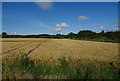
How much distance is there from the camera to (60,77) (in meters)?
4.82

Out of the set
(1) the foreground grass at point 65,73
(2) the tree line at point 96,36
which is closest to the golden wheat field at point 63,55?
(1) the foreground grass at point 65,73

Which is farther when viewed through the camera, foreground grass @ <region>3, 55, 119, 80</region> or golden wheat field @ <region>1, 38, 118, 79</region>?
golden wheat field @ <region>1, 38, 118, 79</region>

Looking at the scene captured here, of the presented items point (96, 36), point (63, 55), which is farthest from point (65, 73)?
point (96, 36)

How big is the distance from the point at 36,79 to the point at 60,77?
717 millimetres

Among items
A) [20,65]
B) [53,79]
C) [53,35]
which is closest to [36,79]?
[53,79]

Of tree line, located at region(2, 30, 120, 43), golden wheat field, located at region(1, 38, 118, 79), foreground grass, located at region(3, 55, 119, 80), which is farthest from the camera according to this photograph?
tree line, located at region(2, 30, 120, 43)

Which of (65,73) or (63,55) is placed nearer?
(65,73)

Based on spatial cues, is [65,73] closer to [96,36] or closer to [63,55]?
[63,55]

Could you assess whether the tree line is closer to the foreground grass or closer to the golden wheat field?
the golden wheat field

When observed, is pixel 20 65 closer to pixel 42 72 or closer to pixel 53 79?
pixel 42 72

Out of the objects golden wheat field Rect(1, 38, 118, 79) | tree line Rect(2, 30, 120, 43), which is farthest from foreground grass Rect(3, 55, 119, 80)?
tree line Rect(2, 30, 120, 43)

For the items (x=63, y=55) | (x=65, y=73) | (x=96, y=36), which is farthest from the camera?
(x=96, y=36)

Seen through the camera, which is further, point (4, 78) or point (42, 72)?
point (42, 72)

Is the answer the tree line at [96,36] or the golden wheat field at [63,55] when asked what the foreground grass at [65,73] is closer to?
the golden wheat field at [63,55]
